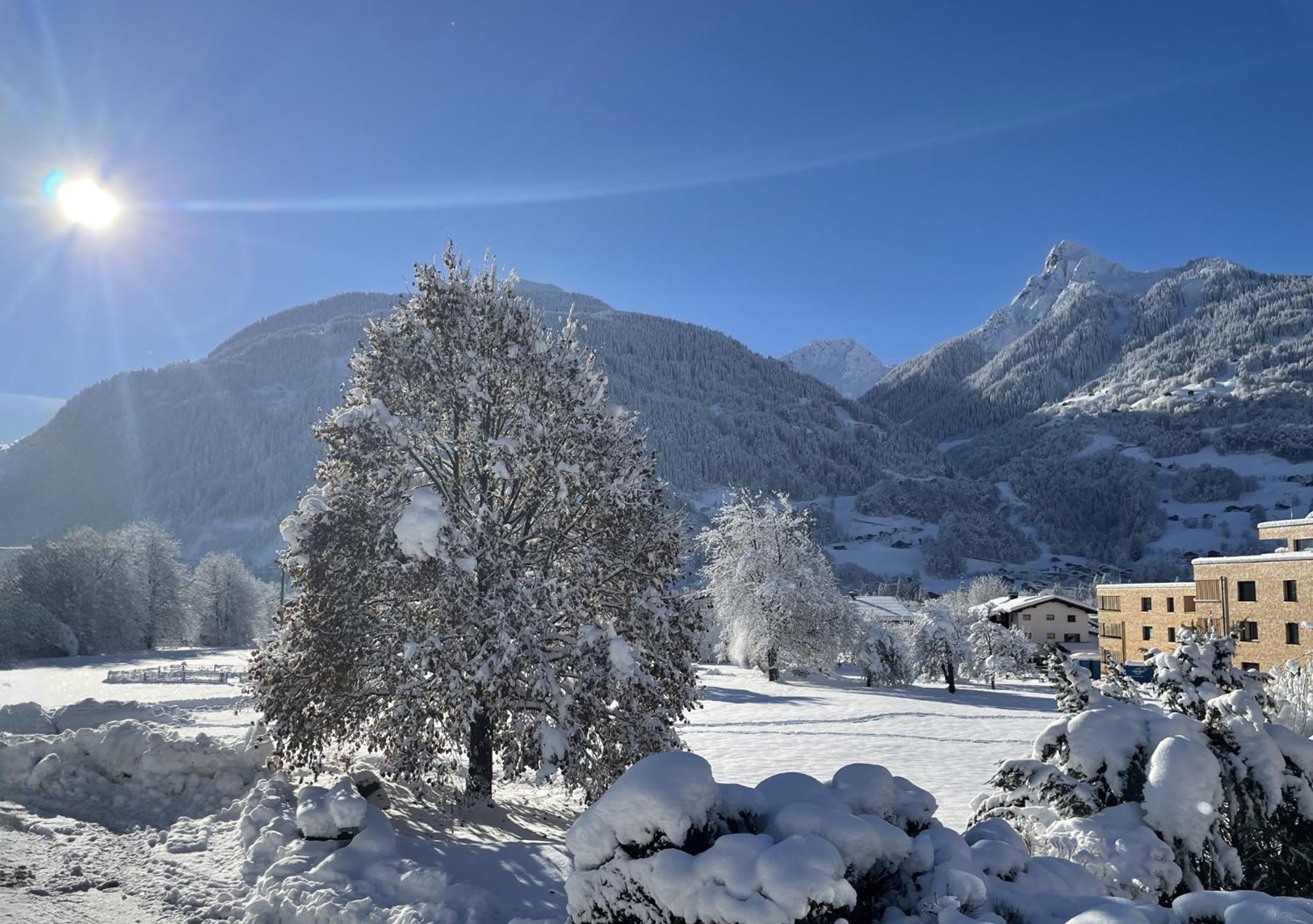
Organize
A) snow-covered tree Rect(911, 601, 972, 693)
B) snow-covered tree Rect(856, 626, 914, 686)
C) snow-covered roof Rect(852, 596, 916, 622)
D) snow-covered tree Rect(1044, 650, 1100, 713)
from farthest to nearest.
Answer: snow-covered roof Rect(852, 596, 916, 622) < snow-covered tree Rect(911, 601, 972, 693) < snow-covered tree Rect(856, 626, 914, 686) < snow-covered tree Rect(1044, 650, 1100, 713)

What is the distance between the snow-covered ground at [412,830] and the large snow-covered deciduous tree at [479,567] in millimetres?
962

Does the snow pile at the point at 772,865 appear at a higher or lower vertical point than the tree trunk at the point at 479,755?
higher

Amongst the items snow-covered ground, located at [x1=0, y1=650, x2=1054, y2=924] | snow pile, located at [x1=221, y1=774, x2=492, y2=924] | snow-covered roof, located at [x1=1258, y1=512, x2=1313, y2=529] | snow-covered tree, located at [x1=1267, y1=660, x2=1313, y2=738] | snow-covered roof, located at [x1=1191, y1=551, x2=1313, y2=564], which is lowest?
snow-covered ground, located at [x1=0, y1=650, x2=1054, y2=924]

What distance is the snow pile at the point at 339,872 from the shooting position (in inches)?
286

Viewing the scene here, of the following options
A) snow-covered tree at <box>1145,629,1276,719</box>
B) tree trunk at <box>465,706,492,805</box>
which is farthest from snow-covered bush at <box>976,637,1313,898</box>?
tree trunk at <box>465,706,492,805</box>

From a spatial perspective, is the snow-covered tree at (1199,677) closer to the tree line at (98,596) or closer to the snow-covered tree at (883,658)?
the snow-covered tree at (883,658)

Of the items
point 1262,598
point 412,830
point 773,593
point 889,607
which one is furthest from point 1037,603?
point 412,830

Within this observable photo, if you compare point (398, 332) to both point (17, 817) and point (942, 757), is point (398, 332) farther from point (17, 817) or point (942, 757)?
point (942, 757)

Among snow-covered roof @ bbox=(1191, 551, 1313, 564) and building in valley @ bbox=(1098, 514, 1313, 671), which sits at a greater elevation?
snow-covered roof @ bbox=(1191, 551, 1313, 564)

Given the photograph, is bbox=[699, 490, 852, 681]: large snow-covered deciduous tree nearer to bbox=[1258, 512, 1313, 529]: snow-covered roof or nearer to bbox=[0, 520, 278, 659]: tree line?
bbox=[1258, 512, 1313, 529]: snow-covered roof

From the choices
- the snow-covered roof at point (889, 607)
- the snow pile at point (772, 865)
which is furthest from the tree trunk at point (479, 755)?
the snow-covered roof at point (889, 607)

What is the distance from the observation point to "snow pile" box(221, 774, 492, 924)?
23.9 ft

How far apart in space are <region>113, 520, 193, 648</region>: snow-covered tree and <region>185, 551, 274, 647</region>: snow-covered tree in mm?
9120

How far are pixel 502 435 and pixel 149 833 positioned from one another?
7.35 meters
